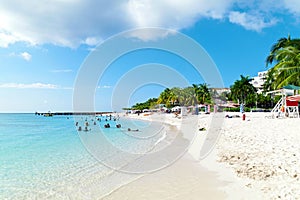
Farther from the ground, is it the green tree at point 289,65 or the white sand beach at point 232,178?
the green tree at point 289,65

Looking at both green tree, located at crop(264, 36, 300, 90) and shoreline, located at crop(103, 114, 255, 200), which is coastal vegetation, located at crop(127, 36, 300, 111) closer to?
green tree, located at crop(264, 36, 300, 90)

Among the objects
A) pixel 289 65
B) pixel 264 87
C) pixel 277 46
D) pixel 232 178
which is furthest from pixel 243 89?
pixel 232 178

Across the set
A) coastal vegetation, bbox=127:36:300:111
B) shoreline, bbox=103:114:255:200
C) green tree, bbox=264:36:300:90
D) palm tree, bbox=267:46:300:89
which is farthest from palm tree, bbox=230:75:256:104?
shoreline, bbox=103:114:255:200

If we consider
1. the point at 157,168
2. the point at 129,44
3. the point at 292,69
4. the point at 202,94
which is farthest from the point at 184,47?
the point at 202,94

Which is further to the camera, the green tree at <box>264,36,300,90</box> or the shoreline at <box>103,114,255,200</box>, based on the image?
the green tree at <box>264,36,300,90</box>

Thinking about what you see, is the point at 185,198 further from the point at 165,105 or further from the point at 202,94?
the point at 165,105

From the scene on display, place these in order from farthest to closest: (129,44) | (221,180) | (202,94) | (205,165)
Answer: (202,94) < (129,44) < (205,165) < (221,180)

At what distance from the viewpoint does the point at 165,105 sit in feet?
249

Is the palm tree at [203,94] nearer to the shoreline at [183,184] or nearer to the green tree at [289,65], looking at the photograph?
the green tree at [289,65]

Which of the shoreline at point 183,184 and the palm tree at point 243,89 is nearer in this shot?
the shoreline at point 183,184

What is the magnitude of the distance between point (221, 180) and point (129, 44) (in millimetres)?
10606

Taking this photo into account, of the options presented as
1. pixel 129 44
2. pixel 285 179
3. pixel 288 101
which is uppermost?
pixel 129 44

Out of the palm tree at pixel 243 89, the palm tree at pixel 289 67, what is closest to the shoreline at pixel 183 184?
the palm tree at pixel 289 67

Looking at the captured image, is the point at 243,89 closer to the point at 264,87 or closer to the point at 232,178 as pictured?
the point at 264,87
